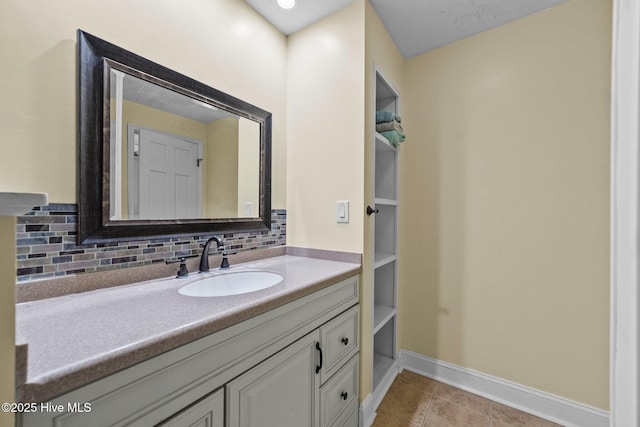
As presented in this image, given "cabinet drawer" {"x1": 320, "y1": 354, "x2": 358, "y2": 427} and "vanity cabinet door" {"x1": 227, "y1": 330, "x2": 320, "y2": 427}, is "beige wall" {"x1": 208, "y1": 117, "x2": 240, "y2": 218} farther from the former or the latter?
"cabinet drawer" {"x1": 320, "y1": 354, "x2": 358, "y2": 427}

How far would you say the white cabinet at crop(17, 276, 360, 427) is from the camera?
1.73ft

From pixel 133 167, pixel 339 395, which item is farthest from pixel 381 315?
pixel 133 167

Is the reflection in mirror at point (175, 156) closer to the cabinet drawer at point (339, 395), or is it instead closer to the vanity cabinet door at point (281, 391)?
the vanity cabinet door at point (281, 391)

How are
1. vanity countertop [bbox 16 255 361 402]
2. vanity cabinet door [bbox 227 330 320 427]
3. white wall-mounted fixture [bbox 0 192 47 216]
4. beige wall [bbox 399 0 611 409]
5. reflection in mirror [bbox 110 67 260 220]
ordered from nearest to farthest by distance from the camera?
1. white wall-mounted fixture [bbox 0 192 47 216]
2. vanity countertop [bbox 16 255 361 402]
3. vanity cabinet door [bbox 227 330 320 427]
4. reflection in mirror [bbox 110 67 260 220]
5. beige wall [bbox 399 0 611 409]

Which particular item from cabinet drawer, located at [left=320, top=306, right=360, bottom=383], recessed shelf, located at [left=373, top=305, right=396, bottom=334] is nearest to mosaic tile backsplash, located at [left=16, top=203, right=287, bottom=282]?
cabinet drawer, located at [left=320, top=306, right=360, bottom=383]

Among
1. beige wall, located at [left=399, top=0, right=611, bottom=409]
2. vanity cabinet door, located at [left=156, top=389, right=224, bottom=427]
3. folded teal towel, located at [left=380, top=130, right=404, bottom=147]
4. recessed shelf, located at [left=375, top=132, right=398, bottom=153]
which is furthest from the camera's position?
folded teal towel, located at [left=380, top=130, right=404, bottom=147]

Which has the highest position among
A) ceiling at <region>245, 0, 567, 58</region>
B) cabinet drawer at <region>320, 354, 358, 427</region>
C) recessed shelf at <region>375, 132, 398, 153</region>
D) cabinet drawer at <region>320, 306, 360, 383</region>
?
ceiling at <region>245, 0, 567, 58</region>

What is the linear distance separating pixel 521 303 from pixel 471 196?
0.74m

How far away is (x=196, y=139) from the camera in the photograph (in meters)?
1.26

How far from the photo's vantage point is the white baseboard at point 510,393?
142 centimetres

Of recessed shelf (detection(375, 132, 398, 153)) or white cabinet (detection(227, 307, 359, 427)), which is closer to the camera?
white cabinet (detection(227, 307, 359, 427))

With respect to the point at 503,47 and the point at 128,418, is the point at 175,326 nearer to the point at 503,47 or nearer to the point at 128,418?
the point at 128,418

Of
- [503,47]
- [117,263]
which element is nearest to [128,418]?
[117,263]

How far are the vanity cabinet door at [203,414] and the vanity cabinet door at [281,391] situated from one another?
3cm
